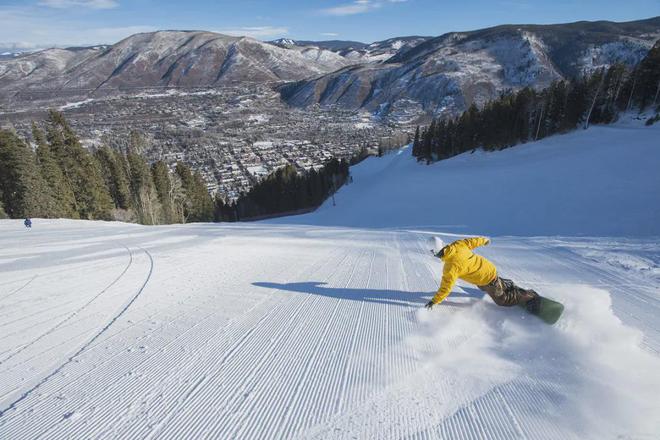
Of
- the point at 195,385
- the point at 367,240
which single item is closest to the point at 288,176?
the point at 367,240

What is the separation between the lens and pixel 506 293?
471 cm

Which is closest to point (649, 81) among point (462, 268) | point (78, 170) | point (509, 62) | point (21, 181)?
point (462, 268)

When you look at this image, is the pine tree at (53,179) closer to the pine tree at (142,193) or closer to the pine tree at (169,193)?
the pine tree at (142,193)

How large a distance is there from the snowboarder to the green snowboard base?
9 centimetres

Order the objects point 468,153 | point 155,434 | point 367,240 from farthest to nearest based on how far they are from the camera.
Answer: point 468,153 < point 367,240 < point 155,434

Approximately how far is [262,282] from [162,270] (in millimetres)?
2403

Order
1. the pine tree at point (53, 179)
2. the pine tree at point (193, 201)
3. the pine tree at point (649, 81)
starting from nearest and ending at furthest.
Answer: the pine tree at point (53, 179) < the pine tree at point (649, 81) < the pine tree at point (193, 201)

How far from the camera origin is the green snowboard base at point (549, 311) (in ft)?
14.0

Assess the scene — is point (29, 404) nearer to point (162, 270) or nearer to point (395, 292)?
point (162, 270)

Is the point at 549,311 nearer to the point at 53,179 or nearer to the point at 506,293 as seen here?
the point at 506,293

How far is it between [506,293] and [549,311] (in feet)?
1.77

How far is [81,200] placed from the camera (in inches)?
1271

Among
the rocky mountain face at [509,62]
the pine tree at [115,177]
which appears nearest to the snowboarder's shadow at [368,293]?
the pine tree at [115,177]

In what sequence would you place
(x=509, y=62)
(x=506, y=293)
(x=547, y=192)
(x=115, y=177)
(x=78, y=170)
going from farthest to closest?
(x=509, y=62)
(x=115, y=177)
(x=78, y=170)
(x=547, y=192)
(x=506, y=293)
